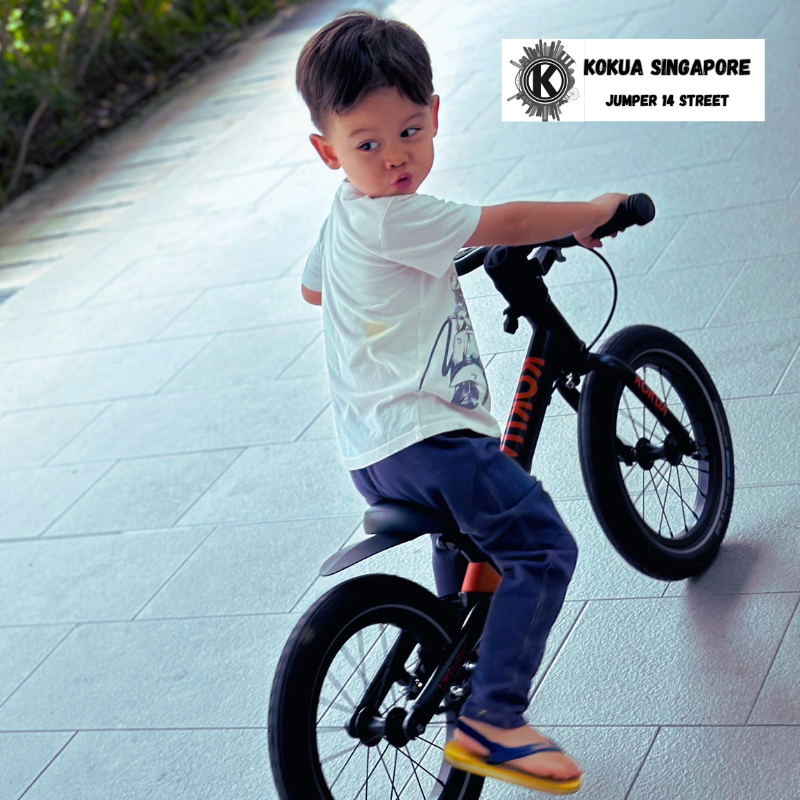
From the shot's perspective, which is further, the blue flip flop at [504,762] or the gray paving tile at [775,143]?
the gray paving tile at [775,143]

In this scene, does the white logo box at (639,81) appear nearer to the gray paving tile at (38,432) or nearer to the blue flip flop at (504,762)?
the gray paving tile at (38,432)

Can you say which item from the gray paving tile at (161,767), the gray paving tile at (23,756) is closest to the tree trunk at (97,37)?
the gray paving tile at (23,756)

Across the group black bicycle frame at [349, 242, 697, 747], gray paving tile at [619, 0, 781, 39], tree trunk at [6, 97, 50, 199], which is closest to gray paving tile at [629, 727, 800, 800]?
black bicycle frame at [349, 242, 697, 747]

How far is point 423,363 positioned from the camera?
1829 mm

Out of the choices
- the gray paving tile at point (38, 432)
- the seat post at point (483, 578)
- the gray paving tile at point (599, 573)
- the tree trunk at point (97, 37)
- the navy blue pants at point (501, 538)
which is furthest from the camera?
the tree trunk at point (97, 37)

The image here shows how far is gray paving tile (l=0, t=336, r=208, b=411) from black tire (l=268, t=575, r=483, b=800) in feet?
8.09

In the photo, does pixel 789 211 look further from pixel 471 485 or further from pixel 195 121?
pixel 195 121

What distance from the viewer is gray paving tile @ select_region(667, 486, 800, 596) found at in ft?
7.73

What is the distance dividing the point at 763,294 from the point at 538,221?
1770mm

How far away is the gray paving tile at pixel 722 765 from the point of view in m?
1.86

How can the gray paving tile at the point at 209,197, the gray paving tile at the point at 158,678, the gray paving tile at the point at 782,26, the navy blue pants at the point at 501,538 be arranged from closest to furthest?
the navy blue pants at the point at 501,538 < the gray paving tile at the point at 158,678 < the gray paving tile at the point at 782,26 < the gray paving tile at the point at 209,197

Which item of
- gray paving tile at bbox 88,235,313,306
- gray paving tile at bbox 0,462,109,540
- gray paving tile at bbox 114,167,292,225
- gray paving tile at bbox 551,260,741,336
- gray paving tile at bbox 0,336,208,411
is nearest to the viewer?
gray paving tile at bbox 551,260,741,336

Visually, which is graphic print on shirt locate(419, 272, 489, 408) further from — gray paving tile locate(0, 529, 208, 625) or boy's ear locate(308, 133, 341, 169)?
gray paving tile locate(0, 529, 208, 625)

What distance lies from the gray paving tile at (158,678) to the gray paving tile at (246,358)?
1.33m
